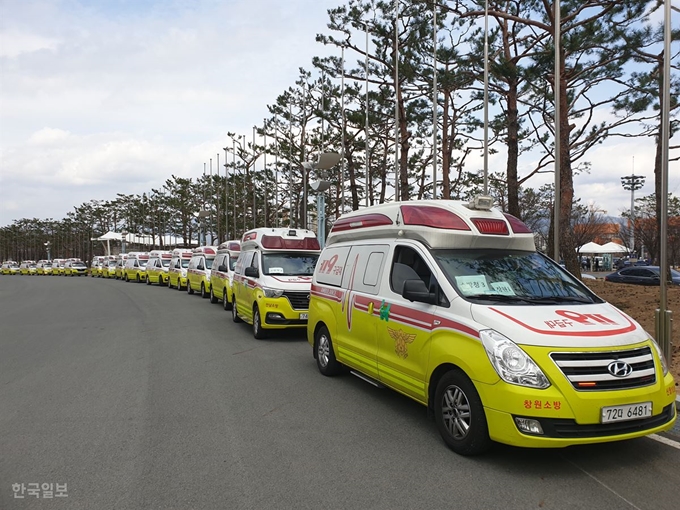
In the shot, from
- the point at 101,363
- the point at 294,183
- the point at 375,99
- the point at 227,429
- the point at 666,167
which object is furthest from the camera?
the point at 294,183

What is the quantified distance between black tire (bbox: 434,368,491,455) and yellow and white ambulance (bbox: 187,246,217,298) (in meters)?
18.5

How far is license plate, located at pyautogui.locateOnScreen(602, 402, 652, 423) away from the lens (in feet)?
12.9

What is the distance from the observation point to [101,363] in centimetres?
846

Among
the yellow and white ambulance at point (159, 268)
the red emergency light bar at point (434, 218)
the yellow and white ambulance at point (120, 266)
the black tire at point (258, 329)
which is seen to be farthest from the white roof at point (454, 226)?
the yellow and white ambulance at point (120, 266)

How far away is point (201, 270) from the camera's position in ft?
76.1

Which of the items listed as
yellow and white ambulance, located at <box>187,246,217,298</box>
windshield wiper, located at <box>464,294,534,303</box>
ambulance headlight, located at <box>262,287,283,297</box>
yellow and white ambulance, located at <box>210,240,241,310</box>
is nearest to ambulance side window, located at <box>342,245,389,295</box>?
windshield wiper, located at <box>464,294,534,303</box>

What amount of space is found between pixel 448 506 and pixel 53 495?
273cm

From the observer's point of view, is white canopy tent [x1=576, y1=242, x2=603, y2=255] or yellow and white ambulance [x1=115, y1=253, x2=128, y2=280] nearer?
white canopy tent [x1=576, y1=242, x2=603, y2=255]

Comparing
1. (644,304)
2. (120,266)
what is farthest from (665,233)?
(120,266)

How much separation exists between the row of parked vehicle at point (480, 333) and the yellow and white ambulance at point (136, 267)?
→ 112ft

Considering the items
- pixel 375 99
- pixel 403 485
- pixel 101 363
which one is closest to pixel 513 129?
pixel 375 99

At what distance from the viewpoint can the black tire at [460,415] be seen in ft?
14.0

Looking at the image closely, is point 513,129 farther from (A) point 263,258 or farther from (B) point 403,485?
(B) point 403,485

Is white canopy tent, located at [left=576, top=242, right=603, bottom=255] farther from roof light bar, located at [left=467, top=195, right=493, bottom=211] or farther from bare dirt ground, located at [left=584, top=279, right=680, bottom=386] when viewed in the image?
roof light bar, located at [left=467, top=195, right=493, bottom=211]
